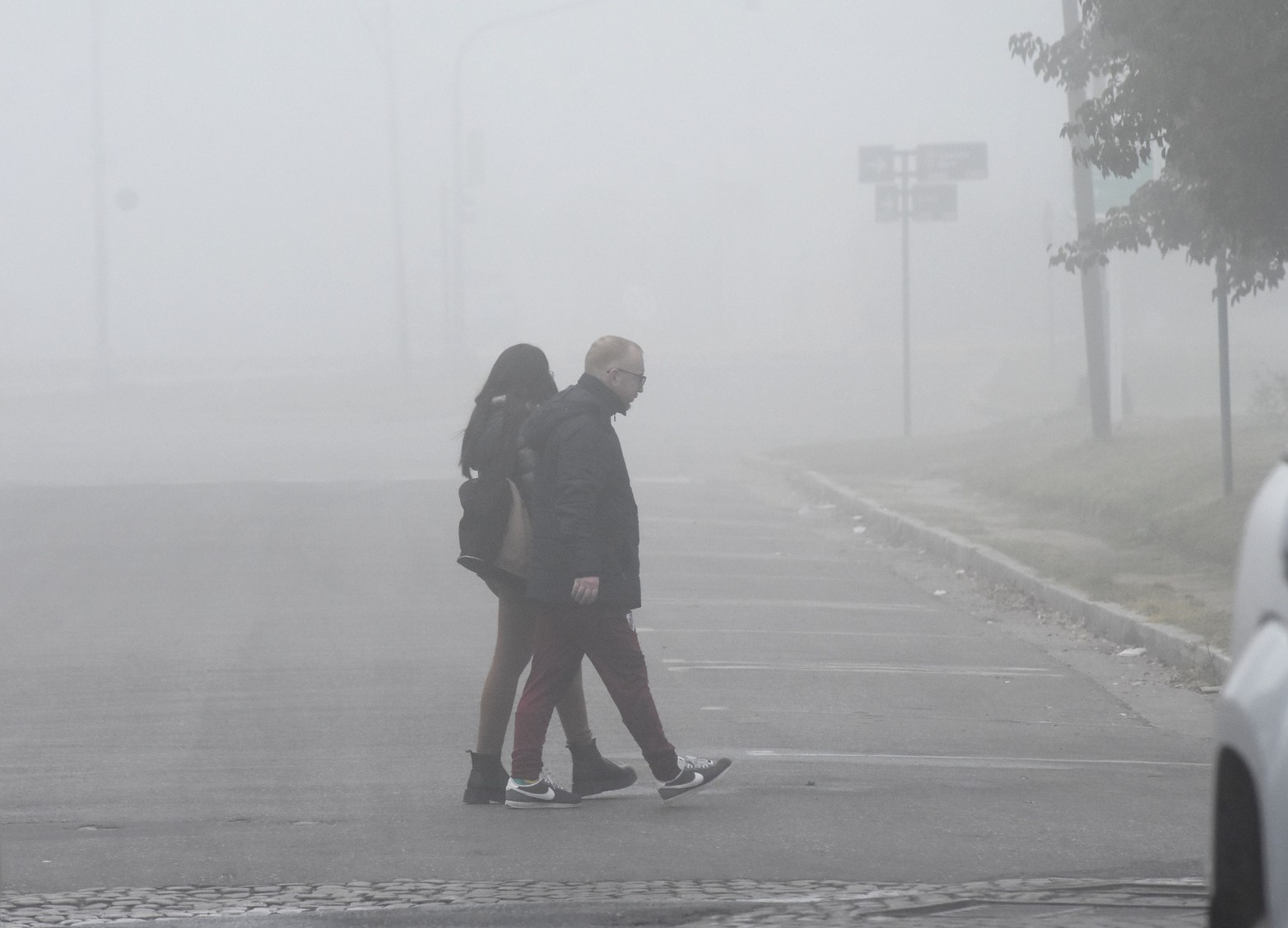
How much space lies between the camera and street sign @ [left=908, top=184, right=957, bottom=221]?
92.9 ft

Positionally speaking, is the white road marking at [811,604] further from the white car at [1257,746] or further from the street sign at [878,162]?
the street sign at [878,162]

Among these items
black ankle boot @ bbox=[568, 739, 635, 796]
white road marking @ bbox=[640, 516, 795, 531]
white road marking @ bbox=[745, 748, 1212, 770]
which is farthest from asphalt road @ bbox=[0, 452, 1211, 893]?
white road marking @ bbox=[640, 516, 795, 531]

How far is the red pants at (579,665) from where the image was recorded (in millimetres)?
6516

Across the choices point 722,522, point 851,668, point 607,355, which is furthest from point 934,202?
point 607,355

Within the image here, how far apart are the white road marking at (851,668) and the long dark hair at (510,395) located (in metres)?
3.28

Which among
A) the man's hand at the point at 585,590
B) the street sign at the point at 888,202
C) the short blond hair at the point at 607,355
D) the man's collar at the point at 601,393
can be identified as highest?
the street sign at the point at 888,202

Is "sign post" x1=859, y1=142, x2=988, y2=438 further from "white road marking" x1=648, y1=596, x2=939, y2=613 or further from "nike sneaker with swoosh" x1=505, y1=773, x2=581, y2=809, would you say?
"nike sneaker with swoosh" x1=505, y1=773, x2=581, y2=809

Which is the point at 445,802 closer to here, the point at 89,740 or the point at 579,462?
the point at 579,462

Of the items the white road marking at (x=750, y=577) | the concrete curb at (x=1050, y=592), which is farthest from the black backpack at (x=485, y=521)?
the white road marking at (x=750, y=577)

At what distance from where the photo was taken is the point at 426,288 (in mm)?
133125

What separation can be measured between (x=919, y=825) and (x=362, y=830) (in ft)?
6.22

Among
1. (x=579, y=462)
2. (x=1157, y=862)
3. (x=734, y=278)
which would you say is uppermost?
(x=734, y=278)

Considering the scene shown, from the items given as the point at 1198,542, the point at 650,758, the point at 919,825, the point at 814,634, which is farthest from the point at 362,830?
the point at 1198,542

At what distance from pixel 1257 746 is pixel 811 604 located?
9.63 meters
